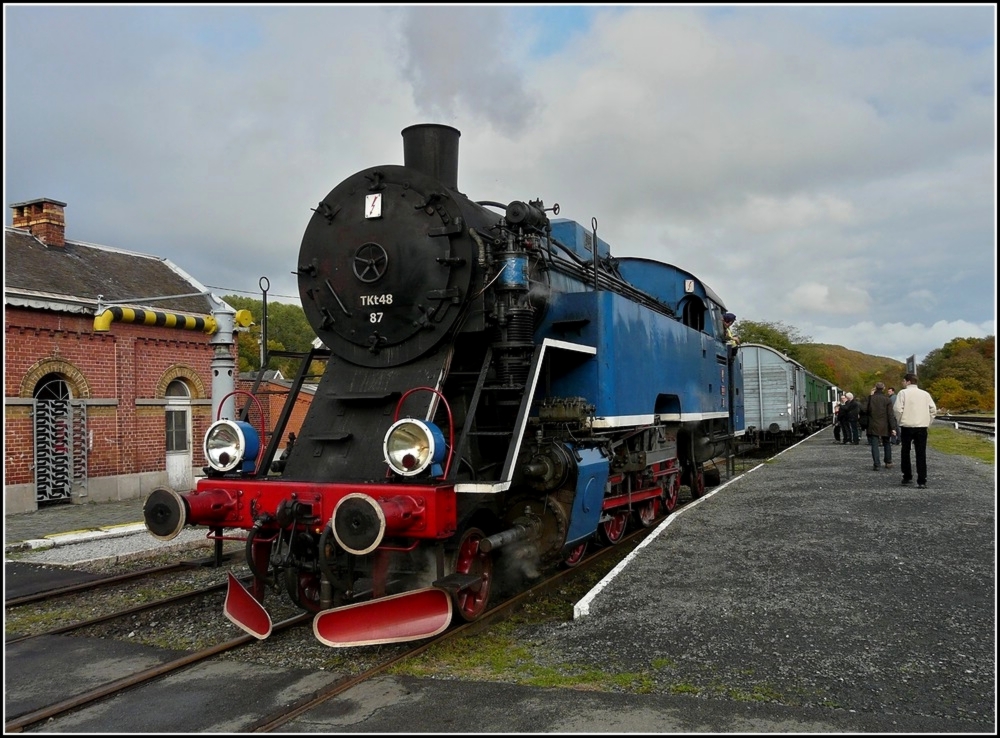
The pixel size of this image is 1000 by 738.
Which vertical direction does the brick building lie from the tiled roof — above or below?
below

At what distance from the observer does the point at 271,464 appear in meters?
6.07

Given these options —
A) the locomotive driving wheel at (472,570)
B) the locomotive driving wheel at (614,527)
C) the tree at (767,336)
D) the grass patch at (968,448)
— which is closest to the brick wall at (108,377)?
the locomotive driving wheel at (614,527)

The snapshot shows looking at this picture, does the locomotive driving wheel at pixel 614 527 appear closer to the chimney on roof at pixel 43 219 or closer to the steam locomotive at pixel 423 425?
the steam locomotive at pixel 423 425

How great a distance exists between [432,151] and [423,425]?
253 centimetres

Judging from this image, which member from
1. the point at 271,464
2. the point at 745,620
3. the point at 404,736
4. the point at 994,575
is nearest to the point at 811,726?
the point at 745,620

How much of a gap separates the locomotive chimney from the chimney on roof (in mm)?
12687

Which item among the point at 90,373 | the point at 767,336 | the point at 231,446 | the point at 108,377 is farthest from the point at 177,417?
the point at 767,336

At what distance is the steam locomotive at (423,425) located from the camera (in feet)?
15.8

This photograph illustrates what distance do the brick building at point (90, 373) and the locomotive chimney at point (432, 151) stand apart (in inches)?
255

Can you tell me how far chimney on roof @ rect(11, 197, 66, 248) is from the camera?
15.5m

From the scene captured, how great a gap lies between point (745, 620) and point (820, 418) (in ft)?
112

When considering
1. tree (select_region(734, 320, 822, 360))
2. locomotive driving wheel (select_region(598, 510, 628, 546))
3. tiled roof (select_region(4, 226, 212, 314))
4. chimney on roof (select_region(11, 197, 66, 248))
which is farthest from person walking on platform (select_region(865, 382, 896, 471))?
tree (select_region(734, 320, 822, 360))

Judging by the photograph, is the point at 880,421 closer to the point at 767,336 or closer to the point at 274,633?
the point at 274,633

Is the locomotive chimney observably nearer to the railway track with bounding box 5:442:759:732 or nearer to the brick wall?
the railway track with bounding box 5:442:759:732
